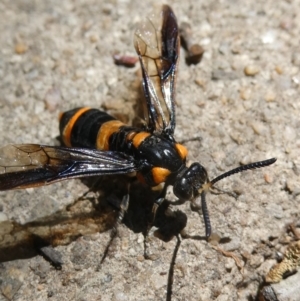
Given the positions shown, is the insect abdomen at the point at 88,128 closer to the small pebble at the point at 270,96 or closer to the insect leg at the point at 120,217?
the insect leg at the point at 120,217

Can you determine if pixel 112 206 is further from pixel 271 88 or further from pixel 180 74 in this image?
pixel 271 88

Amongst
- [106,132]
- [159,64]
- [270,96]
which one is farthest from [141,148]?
[270,96]

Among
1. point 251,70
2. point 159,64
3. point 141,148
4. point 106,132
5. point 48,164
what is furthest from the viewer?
point 251,70

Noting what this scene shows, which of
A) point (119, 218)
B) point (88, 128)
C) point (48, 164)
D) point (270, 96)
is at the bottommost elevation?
point (119, 218)

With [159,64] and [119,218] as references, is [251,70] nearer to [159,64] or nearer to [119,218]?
[159,64]

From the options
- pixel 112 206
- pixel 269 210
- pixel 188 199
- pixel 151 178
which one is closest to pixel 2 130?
pixel 112 206

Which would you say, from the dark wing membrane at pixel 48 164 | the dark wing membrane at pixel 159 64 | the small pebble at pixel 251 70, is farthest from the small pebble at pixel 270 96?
the dark wing membrane at pixel 48 164

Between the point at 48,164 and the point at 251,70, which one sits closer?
the point at 48,164
